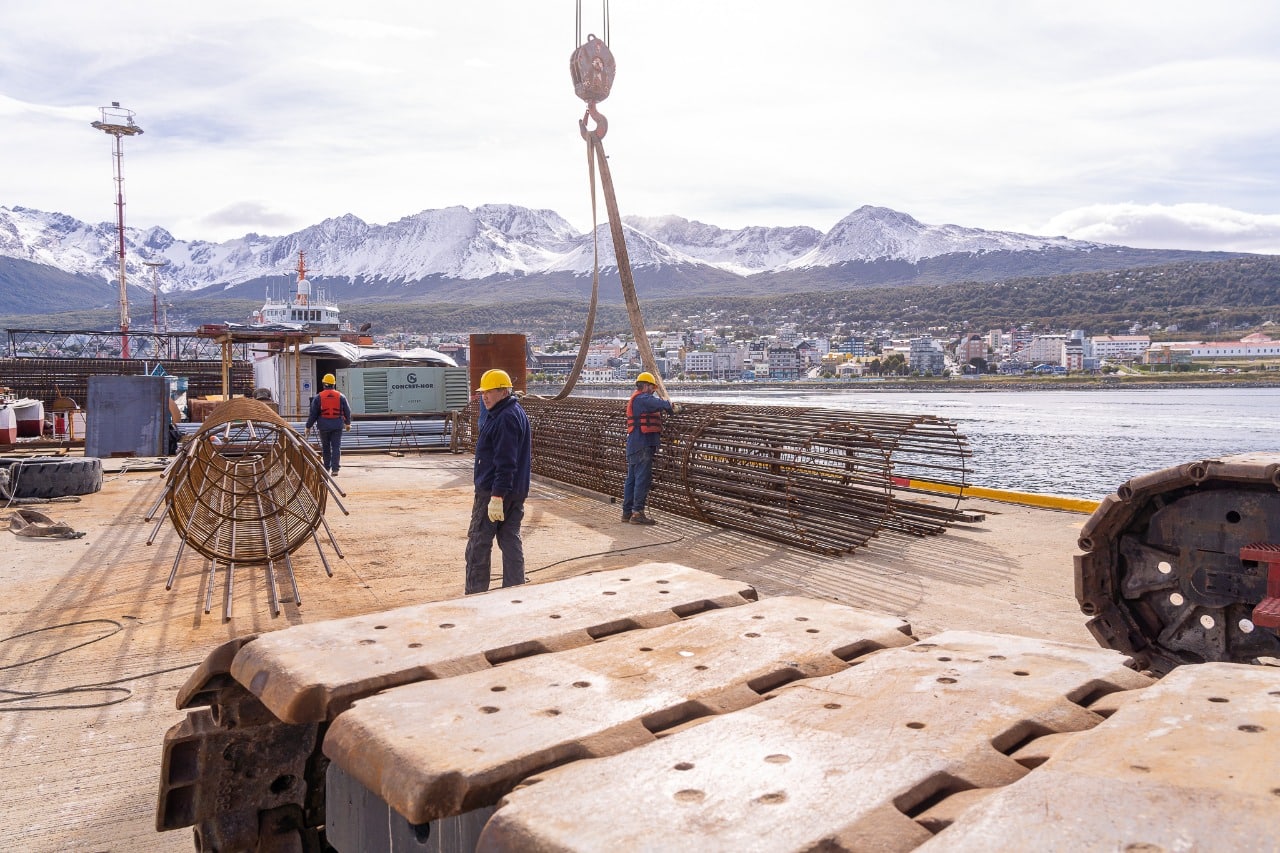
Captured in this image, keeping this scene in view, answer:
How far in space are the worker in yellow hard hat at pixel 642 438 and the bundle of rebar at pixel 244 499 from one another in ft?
12.7

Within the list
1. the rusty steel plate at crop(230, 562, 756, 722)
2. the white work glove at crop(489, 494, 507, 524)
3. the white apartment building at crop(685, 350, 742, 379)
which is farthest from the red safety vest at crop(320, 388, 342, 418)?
the white apartment building at crop(685, 350, 742, 379)

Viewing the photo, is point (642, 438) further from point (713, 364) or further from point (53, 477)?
point (713, 364)

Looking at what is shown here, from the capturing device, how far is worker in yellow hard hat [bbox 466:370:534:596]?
23.8ft

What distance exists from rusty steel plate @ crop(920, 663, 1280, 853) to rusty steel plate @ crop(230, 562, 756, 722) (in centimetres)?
144

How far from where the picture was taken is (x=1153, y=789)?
5.44ft

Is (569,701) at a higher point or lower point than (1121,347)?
lower

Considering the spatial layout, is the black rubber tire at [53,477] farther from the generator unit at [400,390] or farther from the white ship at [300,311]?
the white ship at [300,311]

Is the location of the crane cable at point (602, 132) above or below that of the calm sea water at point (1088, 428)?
above

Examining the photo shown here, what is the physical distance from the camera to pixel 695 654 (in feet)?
8.71

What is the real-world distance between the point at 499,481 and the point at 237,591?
8.60 feet

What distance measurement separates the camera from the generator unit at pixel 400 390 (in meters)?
25.9

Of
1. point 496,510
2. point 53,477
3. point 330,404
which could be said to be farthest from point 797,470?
point 53,477

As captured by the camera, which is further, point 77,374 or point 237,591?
point 77,374

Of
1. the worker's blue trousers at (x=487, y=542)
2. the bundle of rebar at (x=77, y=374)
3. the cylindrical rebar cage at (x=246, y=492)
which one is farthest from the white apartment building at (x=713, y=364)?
the worker's blue trousers at (x=487, y=542)
